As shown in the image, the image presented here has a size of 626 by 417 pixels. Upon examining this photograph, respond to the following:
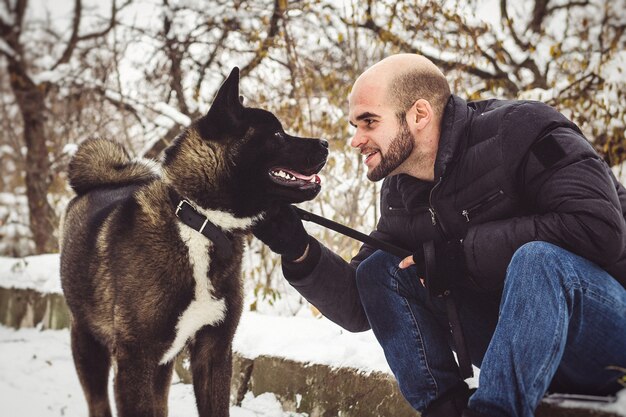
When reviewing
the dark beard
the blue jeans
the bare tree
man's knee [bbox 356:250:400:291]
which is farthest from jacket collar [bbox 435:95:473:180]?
the bare tree

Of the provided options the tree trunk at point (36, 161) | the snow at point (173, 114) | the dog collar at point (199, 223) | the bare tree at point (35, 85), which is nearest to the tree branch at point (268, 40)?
the snow at point (173, 114)

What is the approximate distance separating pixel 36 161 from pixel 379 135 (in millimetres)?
6982

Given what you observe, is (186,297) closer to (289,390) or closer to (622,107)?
(289,390)

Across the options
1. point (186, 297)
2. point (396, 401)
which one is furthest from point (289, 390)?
point (186, 297)

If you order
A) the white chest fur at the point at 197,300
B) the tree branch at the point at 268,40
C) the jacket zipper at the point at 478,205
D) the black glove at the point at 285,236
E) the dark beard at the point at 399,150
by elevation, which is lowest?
the white chest fur at the point at 197,300

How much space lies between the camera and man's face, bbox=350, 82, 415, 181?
209cm

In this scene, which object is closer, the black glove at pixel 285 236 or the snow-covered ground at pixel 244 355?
the black glove at pixel 285 236

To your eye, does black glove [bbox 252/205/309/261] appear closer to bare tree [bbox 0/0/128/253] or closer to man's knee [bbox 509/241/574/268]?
man's knee [bbox 509/241/574/268]

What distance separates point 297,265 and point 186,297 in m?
0.45

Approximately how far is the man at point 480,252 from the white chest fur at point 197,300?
0.84ft

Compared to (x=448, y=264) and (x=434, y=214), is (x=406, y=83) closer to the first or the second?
(x=434, y=214)

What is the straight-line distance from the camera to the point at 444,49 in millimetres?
4547

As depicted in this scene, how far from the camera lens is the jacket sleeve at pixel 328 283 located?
2.09 meters

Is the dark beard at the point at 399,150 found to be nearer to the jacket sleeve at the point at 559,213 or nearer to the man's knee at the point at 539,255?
the jacket sleeve at the point at 559,213
